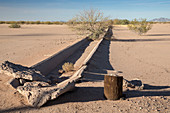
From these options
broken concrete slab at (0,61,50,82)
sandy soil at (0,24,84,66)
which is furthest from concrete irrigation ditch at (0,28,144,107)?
sandy soil at (0,24,84,66)

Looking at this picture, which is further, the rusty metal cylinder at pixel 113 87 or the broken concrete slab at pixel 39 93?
the rusty metal cylinder at pixel 113 87

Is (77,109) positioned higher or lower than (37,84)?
lower

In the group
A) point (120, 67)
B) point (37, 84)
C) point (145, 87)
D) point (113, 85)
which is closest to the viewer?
point (113, 85)

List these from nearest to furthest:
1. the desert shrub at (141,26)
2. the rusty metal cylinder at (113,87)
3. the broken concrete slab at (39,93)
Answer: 1. the broken concrete slab at (39,93)
2. the rusty metal cylinder at (113,87)
3. the desert shrub at (141,26)

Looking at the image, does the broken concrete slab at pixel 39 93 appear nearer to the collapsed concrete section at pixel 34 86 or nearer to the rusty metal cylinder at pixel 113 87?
the collapsed concrete section at pixel 34 86

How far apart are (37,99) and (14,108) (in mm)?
557

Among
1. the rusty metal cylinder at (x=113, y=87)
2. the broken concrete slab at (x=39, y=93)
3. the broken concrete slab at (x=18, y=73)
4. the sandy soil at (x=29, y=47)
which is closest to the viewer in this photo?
the broken concrete slab at (x=39, y=93)

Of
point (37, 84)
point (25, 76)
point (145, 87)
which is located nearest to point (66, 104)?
point (37, 84)

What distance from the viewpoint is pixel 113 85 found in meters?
5.14

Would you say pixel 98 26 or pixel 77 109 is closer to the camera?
pixel 77 109

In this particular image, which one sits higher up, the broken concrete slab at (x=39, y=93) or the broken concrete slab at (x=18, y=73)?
the broken concrete slab at (x=18, y=73)

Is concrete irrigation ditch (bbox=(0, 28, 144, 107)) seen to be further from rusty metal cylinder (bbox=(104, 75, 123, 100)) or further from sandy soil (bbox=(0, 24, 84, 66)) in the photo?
sandy soil (bbox=(0, 24, 84, 66))

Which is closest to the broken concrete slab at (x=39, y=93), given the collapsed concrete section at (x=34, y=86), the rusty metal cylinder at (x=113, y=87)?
Answer: the collapsed concrete section at (x=34, y=86)

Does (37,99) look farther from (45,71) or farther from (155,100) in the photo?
(45,71)
